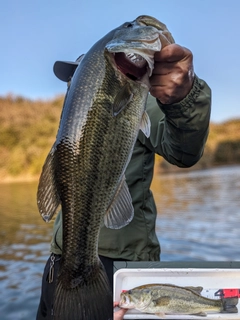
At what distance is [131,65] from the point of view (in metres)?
1.58

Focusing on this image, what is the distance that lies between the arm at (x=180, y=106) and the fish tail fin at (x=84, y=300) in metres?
0.69

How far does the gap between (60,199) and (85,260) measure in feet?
0.90

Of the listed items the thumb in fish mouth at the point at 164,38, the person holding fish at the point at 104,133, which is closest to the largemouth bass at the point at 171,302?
the person holding fish at the point at 104,133

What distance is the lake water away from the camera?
5.54 metres

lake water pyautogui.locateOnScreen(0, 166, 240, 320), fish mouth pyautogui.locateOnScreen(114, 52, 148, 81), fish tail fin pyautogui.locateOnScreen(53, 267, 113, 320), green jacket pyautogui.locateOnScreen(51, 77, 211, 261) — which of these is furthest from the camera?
lake water pyautogui.locateOnScreen(0, 166, 240, 320)

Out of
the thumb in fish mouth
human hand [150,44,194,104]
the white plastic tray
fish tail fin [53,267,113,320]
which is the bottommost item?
the white plastic tray

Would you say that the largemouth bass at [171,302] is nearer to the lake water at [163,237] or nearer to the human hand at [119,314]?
the human hand at [119,314]

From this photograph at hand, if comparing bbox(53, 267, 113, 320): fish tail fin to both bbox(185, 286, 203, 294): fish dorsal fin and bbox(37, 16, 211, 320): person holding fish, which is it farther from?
bbox(185, 286, 203, 294): fish dorsal fin

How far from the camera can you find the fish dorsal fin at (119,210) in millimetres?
1689

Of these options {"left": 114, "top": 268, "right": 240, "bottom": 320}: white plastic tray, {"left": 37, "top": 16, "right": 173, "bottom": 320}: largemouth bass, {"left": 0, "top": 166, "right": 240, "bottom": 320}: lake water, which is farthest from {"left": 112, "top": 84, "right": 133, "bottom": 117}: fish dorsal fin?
{"left": 0, "top": 166, "right": 240, "bottom": 320}: lake water

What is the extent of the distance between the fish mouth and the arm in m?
0.06

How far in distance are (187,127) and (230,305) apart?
95cm

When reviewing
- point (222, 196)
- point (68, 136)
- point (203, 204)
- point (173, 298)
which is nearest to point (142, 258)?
point (173, 298)

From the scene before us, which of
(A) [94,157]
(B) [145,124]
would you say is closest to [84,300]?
(A) [94,157]
